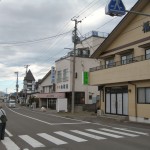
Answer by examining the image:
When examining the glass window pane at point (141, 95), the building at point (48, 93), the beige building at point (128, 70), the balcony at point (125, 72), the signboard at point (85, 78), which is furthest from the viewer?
the building at point (48, 93)

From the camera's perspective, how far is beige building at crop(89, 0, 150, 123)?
25469 mm

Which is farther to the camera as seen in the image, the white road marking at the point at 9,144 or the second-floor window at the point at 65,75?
the second-floor window at the point at 65,75

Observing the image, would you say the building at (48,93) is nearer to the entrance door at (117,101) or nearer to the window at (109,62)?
the window at (109,62)

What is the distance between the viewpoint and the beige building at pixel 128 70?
2547cm

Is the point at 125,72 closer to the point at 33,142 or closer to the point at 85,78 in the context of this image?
the point at 85,78

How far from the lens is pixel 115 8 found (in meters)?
15.0

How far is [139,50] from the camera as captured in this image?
2683 cm

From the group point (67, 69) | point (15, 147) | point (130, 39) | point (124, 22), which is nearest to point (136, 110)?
point (130, 39)

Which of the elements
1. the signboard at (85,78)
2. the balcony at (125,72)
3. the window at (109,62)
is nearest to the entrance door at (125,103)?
the balcony at (125,72)

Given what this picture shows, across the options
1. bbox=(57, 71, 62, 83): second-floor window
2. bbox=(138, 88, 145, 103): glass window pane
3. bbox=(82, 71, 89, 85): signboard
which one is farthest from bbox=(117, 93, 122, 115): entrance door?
bbox=(57, 71, 62, 83): second-floor window

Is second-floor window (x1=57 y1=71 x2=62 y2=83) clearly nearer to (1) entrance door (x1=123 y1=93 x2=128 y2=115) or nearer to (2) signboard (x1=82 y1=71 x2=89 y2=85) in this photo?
(2) signboard (x1=82 y1=71 x2=89 y2=85)

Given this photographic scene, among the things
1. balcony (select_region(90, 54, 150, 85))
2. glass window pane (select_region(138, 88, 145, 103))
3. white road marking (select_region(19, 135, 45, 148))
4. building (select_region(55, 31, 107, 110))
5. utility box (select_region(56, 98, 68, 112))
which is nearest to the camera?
white road marking (select_region(19, 135, 45, 148))

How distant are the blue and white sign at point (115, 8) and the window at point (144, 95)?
38.2ft

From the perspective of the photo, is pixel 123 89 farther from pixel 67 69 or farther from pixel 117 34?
pixel 67 69
